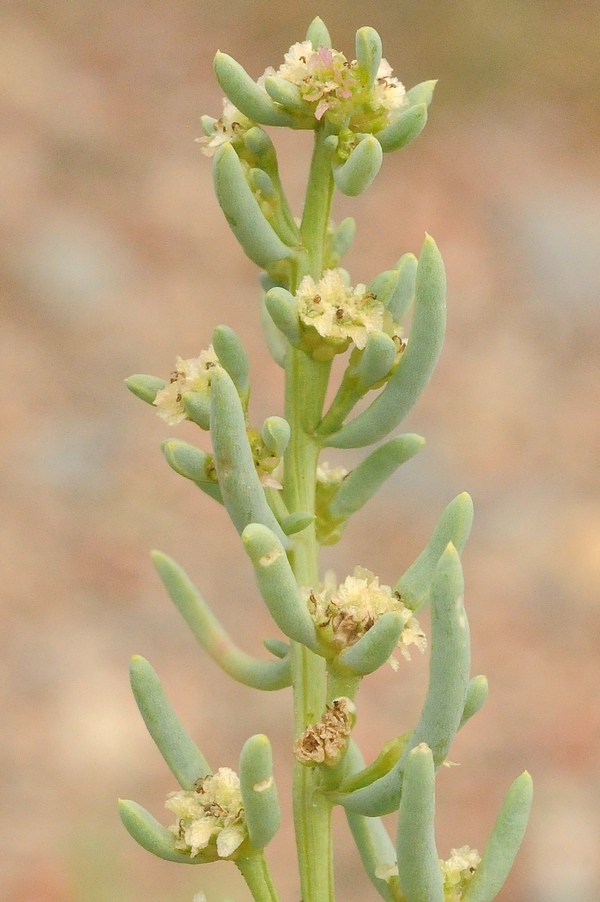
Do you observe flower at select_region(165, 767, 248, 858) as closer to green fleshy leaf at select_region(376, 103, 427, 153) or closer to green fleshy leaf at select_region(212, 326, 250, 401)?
green fleshy leaf at select_region(212, 326, 250, 401)

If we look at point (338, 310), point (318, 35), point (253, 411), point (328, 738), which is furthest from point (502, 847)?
point (253, 411)

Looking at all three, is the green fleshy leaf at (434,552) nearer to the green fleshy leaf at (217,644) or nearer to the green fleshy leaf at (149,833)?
the green fleshy leaf at (217,644)

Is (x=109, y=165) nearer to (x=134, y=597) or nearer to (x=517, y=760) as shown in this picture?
(x=134, y=597)

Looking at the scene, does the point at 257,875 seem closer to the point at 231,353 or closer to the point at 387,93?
the point at 231,353

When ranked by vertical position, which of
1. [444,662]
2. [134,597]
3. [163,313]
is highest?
[163,313]

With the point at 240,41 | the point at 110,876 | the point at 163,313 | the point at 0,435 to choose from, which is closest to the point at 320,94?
the point at 110,876

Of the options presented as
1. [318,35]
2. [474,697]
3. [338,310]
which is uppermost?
[318,35]
